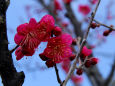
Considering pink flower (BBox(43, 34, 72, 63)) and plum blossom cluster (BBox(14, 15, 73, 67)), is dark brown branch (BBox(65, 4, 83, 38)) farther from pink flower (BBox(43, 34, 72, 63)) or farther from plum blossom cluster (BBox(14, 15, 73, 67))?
plum blossom cluster (BBox(14, 15, 73, 67))

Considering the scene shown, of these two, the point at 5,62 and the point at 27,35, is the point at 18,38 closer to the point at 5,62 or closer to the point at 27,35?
the point at 27,35

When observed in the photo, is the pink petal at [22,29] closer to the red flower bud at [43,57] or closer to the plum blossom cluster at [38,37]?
the plum blossom cluster at [38,37]

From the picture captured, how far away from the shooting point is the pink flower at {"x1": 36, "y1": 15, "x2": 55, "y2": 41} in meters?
1.11

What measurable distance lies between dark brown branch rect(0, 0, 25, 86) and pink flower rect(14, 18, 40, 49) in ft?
0.58

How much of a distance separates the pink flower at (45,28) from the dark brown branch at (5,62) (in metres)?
0.27

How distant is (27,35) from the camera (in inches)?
45.9

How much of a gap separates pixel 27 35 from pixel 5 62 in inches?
12.7

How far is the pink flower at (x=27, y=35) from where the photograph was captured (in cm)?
107

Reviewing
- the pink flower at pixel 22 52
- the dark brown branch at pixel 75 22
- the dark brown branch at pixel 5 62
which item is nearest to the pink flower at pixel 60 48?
the pink flower at pixel 22 52

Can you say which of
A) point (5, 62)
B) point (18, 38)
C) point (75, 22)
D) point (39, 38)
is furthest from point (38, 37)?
point (75, 22)

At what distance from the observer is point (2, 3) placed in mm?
866

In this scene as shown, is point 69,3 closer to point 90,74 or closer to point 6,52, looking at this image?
point 90,74

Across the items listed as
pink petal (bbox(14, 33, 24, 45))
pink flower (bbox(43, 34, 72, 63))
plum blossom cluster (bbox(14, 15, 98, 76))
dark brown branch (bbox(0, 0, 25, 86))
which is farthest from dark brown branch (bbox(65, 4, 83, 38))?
dark brown branch (bbox(0, 0, 25, 86))

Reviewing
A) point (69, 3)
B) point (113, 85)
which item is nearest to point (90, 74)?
point (113, 85)
